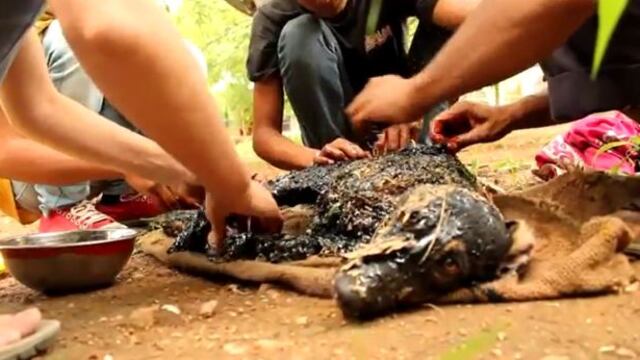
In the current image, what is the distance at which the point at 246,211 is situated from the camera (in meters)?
1.73

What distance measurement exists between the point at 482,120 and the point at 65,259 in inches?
48.1

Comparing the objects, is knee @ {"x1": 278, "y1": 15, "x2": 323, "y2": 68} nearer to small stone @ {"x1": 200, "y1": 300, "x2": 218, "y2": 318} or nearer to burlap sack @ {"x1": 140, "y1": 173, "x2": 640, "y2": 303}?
burlap sack @ {"x1": 140, "y1": 173, "x2": 640, "y2": 303}

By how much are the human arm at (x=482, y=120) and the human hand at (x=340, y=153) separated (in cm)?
23

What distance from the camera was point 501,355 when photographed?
1133mm

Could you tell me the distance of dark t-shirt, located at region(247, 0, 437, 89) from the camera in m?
2.95

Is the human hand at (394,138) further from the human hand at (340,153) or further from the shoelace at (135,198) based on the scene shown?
the shoelace at (135,198)

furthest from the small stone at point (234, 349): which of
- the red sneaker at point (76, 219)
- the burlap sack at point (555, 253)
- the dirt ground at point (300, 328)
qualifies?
the red sneaker at point (76, 219)

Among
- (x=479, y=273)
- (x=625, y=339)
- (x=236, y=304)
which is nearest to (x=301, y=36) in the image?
(x=236, y=304)

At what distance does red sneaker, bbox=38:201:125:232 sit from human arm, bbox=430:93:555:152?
106 centimetres

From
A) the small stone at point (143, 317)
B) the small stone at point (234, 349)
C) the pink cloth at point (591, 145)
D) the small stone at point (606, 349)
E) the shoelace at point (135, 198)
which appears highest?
the small stone at point (606, 349)

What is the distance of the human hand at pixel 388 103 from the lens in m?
1.87

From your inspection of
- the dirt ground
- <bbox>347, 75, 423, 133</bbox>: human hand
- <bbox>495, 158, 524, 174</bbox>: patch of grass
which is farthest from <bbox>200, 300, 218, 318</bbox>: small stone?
<bbox>495, 158, 524, 174</bbox>: patch of grass

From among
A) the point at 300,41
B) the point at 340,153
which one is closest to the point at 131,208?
the point at 300,41

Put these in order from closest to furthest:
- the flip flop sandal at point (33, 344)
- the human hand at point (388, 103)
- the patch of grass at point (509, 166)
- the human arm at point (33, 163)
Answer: the flip flop sandal at point (33, 344) → the human hand at point (388, 103) → the human arm at point (33, 163) → the patch of grass at point (509, 166)
